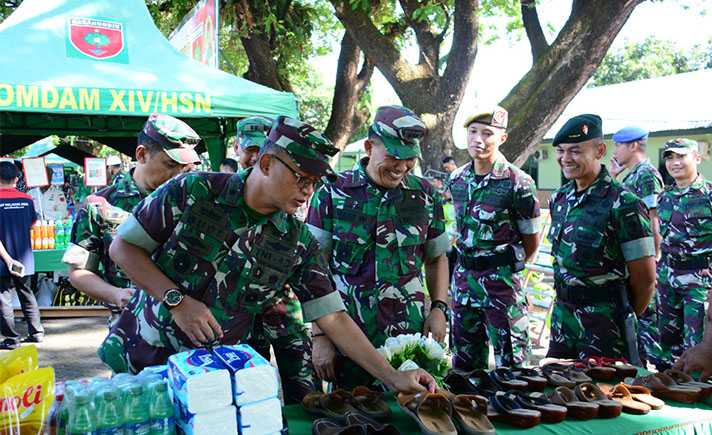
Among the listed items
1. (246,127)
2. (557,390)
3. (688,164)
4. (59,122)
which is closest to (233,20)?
(59,122)

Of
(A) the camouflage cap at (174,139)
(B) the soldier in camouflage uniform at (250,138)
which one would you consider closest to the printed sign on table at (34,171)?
(B) the soldier in camouflage uniform at (250,138)

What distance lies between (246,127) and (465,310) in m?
2.07

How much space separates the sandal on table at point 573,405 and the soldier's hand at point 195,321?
1.38 m

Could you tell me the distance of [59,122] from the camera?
28.8 feet

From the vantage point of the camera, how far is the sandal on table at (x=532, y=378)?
254 cm

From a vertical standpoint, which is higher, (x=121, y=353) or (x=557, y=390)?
(x=121, y=353)

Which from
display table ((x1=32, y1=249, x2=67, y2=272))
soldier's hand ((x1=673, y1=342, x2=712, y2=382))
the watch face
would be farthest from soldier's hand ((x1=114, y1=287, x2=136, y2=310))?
display table ((x1=32, y1=249, x2=67, y2=272))

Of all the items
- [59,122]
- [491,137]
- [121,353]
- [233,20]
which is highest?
[233,20]

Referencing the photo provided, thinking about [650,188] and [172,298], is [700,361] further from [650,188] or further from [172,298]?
[650,188]

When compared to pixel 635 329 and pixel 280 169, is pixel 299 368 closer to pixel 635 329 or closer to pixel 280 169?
pixel 280 169

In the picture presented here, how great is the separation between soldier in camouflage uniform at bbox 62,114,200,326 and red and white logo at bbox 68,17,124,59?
4.50 metres

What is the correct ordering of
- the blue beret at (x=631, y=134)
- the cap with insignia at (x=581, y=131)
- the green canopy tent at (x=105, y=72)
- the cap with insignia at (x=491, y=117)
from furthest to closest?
the green canopy tent at (x=105, y=72) < the blue beret at (x=631, y=134) < the cap with insignia at (x=491, y=117) < the cap with insignia at (x=581, y=131)

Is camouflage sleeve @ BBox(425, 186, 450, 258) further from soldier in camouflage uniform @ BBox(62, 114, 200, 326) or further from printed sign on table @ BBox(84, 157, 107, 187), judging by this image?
printed sign on table @ BBox(84, 157, 107, 187)

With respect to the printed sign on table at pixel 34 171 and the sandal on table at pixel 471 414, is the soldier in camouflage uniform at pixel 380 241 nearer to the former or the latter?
the sandal on table at pixel 471 414
